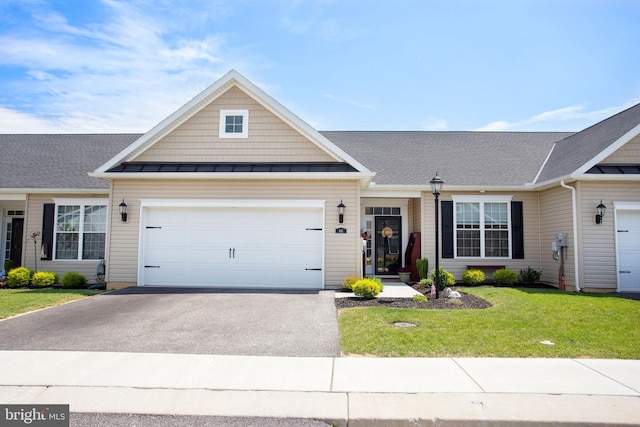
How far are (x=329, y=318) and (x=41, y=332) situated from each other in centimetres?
516

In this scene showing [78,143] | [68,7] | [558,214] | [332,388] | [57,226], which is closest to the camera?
[332,388]

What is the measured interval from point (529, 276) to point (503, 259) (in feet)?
3.14

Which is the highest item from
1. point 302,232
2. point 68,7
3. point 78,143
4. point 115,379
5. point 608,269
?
point 68,7

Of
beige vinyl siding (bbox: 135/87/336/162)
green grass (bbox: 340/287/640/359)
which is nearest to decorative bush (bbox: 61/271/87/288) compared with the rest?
beige vinyl siding (bbox: 135/87/336/162)

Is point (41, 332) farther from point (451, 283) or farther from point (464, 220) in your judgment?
point (464, 220)

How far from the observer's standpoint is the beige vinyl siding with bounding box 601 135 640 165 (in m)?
12.5

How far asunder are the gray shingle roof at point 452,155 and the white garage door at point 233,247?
3946 mm

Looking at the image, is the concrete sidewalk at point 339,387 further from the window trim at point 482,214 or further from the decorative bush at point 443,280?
the window trim at point 482,214

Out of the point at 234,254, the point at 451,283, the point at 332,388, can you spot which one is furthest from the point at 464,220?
the point at 332,388

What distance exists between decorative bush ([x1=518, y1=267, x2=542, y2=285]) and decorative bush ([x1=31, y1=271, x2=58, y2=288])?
49.3 ft

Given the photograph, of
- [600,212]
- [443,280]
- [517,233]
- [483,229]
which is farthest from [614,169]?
[443,280]

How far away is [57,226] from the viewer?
1415 cm

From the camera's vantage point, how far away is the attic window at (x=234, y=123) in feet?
42.6

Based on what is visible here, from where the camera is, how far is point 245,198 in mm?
12508
